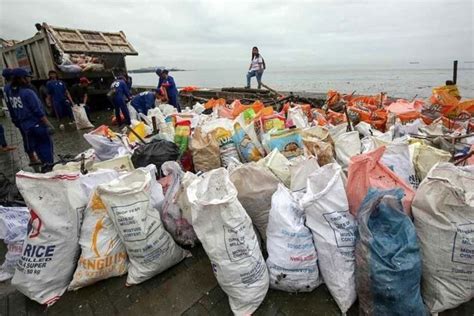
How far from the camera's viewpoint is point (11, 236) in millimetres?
2070

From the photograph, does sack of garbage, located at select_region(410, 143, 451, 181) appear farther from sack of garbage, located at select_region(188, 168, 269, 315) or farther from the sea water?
the sea water

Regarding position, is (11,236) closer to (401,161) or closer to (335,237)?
(335,237)

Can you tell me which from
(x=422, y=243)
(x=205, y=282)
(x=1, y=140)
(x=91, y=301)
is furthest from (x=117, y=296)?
(x=1, y=140)

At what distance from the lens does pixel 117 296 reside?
1872 millimetres

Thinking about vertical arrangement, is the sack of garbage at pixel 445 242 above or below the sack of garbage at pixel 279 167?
below

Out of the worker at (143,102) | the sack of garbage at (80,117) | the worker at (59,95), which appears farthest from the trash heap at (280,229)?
the worker at (59,95)

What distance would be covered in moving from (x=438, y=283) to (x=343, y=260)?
52 cm

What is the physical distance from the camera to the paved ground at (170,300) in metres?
1.71

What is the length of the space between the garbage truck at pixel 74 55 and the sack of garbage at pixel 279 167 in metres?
8.61

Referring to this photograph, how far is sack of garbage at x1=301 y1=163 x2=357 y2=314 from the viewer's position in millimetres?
1643

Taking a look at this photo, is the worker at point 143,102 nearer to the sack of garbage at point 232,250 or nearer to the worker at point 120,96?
the worker at point 120,96

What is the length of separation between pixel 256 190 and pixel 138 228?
86 cm

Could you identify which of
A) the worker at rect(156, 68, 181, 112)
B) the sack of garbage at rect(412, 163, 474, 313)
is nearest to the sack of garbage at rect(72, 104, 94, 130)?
the worker at rect(156, 68, 181, 112)

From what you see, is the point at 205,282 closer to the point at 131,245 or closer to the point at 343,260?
the point at 131,245
